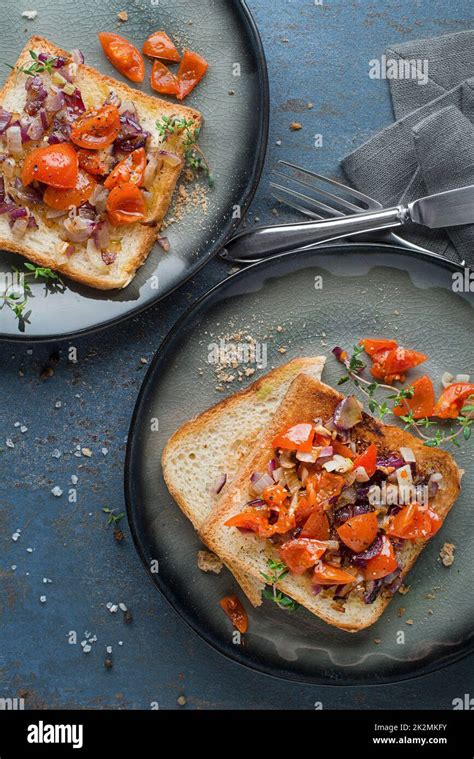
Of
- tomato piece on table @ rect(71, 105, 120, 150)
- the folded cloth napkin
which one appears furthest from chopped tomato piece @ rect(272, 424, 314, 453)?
tomato piece on table @ rect(71, 105, 120, 150)

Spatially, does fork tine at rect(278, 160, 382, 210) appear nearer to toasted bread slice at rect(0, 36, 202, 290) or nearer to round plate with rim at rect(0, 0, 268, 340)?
round plate with rim at rect(0, 0, 268, 340)

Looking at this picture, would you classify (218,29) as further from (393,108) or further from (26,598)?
(26,598)

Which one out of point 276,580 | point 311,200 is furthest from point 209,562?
point 311,200

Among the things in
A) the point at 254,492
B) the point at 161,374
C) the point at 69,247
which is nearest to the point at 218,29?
the point at 69,247

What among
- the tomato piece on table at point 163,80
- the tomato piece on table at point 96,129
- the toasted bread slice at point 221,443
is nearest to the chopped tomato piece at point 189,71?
the tomato piece on table at point 163,80

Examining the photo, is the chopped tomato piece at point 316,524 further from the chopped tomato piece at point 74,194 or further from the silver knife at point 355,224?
the chopped tomato piece at point 74,194
